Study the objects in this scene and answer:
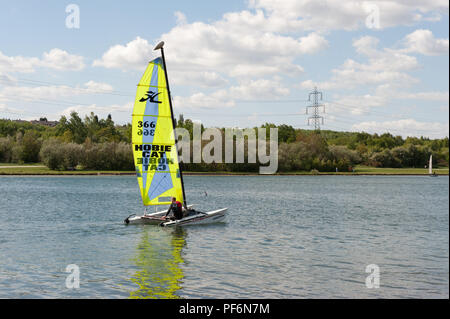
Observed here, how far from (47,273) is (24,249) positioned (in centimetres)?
621

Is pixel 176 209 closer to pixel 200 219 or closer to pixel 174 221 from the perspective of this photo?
pixel 174 221

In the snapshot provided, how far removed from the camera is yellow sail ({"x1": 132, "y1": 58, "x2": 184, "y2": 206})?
3188 centimetres

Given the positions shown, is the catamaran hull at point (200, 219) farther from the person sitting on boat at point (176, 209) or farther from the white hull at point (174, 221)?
the person sitting on boat at point (176, 209)

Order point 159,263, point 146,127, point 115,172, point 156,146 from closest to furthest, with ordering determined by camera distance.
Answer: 1. point 159,263
2. point 146,127
3. point 156,146
4. point 115,172

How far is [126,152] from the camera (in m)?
127

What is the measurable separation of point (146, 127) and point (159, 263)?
11.5 meters

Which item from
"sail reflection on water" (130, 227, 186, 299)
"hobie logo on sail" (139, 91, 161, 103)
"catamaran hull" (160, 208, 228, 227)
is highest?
"hobie logo on sail" (139, 91, 161, 103)

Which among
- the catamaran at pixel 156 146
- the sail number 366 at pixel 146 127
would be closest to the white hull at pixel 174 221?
the catamaran at pixel 156 146

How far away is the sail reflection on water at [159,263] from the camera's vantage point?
1853cm

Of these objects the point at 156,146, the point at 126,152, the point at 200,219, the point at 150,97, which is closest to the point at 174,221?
the point at 200,219

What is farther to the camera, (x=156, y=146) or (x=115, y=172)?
(x=115, y=172)

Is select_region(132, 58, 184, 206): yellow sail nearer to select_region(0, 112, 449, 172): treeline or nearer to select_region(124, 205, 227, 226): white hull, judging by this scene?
select_region(124, 205, 227, 226): white hull

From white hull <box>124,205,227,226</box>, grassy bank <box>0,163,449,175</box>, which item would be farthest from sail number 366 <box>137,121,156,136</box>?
grassy bank <box>0,163,449,175</box>

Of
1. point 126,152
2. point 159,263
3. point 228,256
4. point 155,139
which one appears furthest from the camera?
point 126,152
